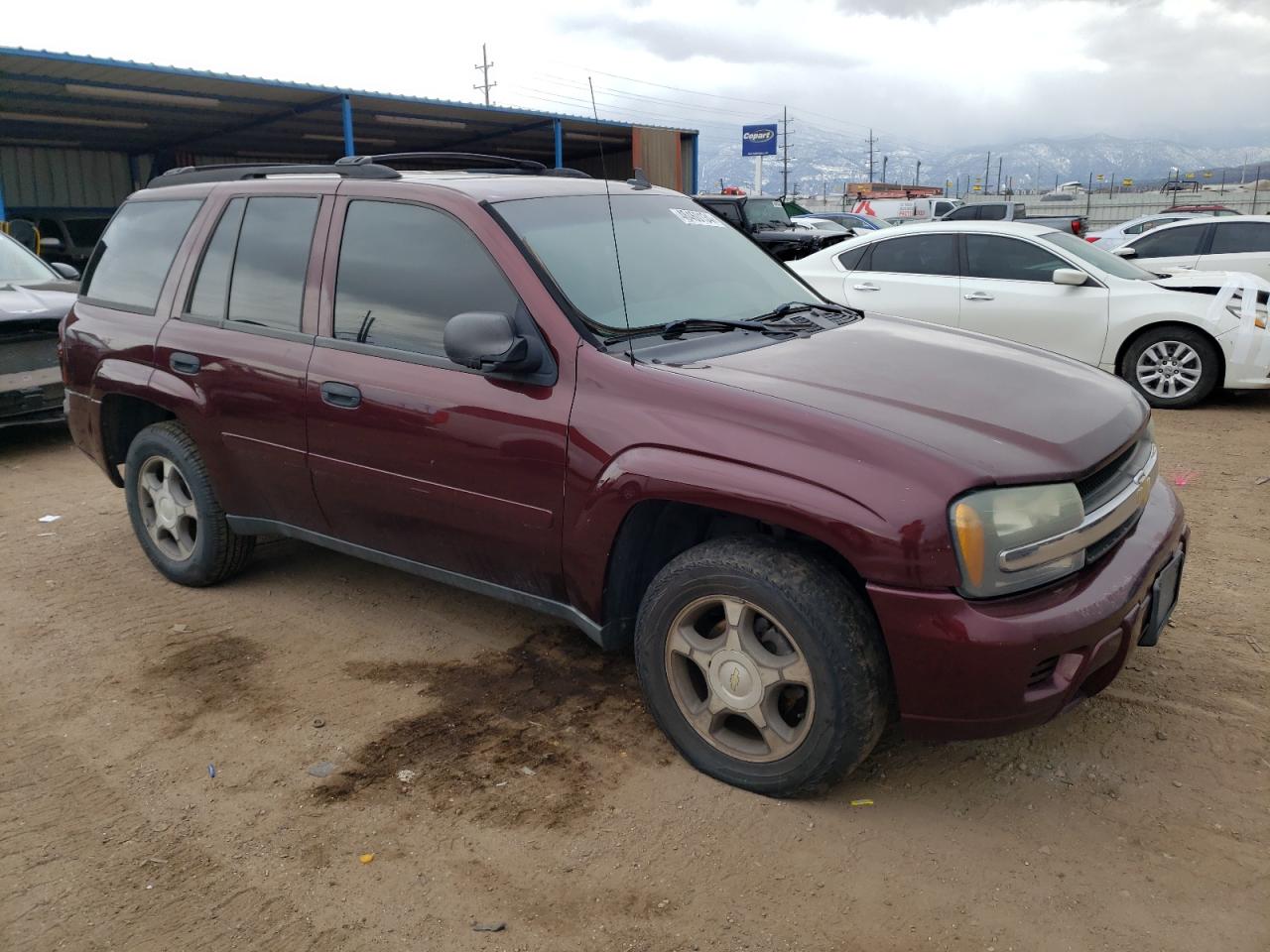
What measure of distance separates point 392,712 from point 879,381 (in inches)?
79.0

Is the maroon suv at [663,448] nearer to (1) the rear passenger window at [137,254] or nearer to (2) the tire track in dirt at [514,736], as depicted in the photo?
(1) the rear passenger window at [137,254]

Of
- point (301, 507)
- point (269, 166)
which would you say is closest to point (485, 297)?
point (301, 507)

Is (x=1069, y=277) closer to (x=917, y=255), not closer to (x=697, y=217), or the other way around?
(x=917, y=255)

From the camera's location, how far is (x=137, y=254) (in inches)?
184

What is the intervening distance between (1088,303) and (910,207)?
3316 cm

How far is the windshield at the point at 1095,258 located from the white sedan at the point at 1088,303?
0.05 feet

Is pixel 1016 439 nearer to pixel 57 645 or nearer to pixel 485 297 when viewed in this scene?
pixel 485 297

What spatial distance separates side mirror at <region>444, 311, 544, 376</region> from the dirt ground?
123 centimetres

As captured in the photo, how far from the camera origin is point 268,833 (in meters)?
2.87

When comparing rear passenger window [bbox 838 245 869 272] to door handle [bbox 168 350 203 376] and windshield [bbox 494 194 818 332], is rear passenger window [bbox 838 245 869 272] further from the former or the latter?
door handle [bbox 168 350 203 376]

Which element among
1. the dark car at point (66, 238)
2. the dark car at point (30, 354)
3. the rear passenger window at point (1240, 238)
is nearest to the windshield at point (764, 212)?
the rear passenger window at point (1240, 238)

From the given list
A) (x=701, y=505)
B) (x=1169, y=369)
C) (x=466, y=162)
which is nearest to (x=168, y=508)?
(x=466, y=162)

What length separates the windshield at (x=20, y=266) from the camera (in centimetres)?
792

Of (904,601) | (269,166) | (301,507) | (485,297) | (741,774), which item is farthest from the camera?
(269,166)
